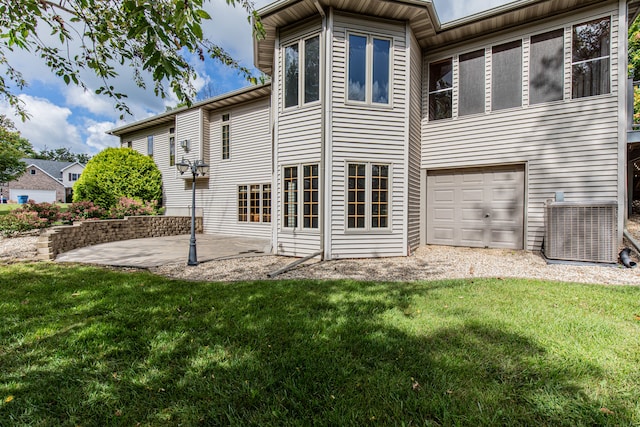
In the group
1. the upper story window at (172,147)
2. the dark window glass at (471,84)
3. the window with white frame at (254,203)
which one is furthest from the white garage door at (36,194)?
the dark window glass at (471,84)

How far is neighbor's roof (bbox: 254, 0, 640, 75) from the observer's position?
6.40m

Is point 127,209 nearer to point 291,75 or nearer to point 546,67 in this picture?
point 291,75

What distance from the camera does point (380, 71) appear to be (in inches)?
273

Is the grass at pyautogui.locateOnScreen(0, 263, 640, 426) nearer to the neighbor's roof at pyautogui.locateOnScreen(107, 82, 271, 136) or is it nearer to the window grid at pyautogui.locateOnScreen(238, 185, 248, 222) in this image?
the neighbor's roof at pyautogui.locateOnScreen(107, 82, 271, 136)

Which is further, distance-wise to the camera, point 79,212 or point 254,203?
point 254,203

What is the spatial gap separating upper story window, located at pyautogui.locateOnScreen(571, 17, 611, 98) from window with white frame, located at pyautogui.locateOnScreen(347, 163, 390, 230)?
4651 mm

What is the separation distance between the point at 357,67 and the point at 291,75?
167 cm

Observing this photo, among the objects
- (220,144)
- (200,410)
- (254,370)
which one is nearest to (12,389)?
(200,410)

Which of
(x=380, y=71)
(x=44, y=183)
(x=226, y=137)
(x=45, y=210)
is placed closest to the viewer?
(x=380, y=71)

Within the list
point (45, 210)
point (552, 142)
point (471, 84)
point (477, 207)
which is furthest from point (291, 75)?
point (45, 210)

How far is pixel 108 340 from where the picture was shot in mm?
2553

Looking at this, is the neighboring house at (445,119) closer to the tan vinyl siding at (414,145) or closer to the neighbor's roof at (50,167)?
the tan vinyl siding at (414,145)

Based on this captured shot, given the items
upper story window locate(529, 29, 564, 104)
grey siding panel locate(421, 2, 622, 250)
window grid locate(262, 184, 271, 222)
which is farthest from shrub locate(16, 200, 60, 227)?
upper story window locate(529, 29, 564, 104)

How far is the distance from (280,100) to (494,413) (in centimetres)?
735
